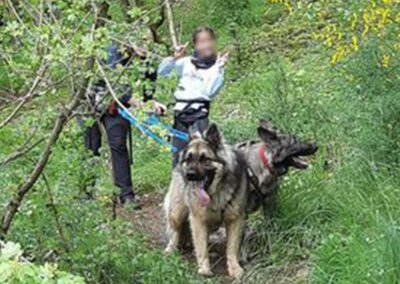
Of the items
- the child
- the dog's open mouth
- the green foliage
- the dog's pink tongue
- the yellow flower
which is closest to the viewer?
the green foliage

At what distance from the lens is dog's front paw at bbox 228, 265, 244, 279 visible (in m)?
6.80

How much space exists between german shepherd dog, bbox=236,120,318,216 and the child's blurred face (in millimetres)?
925

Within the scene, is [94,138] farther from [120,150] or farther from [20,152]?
[20,152]

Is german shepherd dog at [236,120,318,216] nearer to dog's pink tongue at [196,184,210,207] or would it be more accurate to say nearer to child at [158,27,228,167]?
dog's pink tongue at [196,184,210,207]

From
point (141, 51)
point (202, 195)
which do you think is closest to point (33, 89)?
point (141, 51)

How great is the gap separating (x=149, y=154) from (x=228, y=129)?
2556mm

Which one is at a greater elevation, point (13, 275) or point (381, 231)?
point (13, 275)

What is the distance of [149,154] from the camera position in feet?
39.1

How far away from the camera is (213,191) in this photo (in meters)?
6.85

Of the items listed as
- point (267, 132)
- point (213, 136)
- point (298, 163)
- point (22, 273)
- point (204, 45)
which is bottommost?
point (298, 163)

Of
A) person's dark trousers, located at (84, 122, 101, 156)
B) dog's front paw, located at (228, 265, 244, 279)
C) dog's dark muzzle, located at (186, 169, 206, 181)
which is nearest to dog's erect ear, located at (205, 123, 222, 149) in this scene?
dog's dark muzzle, located at (186, 169, 206, 181)

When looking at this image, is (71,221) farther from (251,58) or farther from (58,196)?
(251,58)

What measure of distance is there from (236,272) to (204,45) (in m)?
1.93

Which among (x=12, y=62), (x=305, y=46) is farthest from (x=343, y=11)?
(x=305, y=46)
